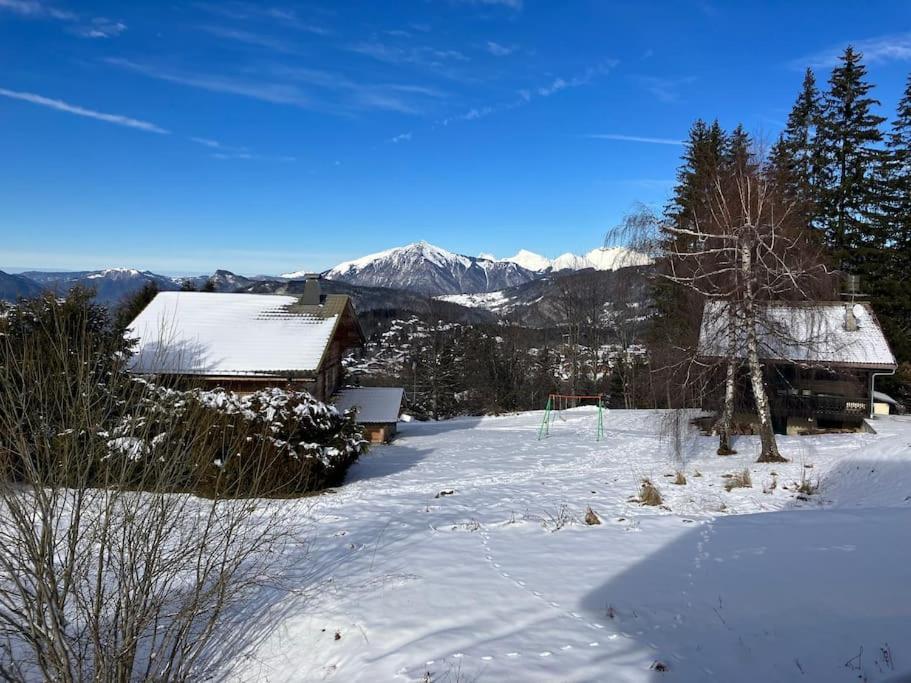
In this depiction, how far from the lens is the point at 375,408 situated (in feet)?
77.8

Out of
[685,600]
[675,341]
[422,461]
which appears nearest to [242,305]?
[422,461]

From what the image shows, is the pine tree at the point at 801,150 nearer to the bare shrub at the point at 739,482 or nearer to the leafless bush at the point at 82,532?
the bare shrub at the point at 739,482

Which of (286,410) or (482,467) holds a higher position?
(286,410)

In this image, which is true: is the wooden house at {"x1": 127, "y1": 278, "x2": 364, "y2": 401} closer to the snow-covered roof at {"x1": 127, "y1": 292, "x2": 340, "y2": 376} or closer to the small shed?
the snow-covered roof at {"x1": 127, "y1": 292, "x2": 340, "y2": 376}

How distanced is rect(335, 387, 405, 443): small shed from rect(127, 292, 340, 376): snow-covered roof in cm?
337

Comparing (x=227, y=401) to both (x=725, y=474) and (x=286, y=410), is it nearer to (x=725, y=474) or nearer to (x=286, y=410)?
(x=286, y=410)

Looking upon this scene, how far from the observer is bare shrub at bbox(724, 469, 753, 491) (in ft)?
39.1

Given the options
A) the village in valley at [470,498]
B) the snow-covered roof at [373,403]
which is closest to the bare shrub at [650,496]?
the village in valley at [470,498]

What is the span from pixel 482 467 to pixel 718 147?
84.8ft

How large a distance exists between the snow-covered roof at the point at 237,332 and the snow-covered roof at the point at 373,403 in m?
3.71

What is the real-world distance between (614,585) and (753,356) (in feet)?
31.0

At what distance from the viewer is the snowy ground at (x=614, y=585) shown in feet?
16.5

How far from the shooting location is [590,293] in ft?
149

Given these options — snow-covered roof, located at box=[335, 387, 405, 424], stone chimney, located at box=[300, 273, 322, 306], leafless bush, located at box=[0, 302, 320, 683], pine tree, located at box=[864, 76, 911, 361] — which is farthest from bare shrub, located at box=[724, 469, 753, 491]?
pine tree, located at box=[864, 76, 911, 361]
